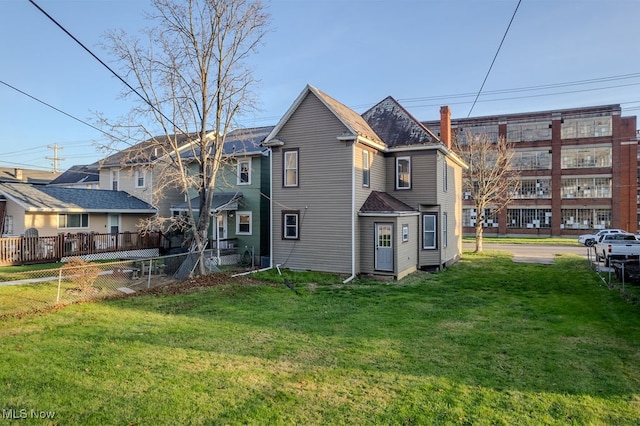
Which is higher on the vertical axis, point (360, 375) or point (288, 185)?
point (288, 185)

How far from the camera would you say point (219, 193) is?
947 inches

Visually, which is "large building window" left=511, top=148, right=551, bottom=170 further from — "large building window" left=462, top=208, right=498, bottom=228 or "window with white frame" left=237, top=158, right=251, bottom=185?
"window with white frame" left=237, top=158, right=251, bottom=185

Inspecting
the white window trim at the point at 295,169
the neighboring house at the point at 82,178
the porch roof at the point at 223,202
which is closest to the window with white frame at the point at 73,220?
the porch roof at the point at 223,202

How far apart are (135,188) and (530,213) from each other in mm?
44175

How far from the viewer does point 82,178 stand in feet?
121

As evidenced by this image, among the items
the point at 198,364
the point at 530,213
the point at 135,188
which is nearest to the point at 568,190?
the point at 530,213

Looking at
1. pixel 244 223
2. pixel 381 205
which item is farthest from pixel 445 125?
pixel 244 223

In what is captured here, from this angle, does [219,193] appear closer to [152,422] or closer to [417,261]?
[417,261]

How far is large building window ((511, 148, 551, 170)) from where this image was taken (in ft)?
153

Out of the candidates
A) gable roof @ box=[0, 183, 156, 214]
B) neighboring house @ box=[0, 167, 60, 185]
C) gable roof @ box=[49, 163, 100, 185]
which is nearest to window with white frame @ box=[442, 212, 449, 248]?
gable roof @ box=[0, 183, 156, 214]

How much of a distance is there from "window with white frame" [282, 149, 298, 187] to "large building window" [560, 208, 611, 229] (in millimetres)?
40891

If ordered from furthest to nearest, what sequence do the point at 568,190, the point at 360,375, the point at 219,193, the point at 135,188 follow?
the point at 568,190, the point at 135,188, the point at 219,193, the point at 360,375

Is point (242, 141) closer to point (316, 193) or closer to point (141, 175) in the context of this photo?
point (316, 193)

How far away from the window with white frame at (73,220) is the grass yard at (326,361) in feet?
47.3
